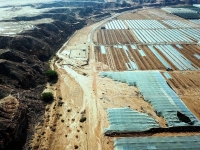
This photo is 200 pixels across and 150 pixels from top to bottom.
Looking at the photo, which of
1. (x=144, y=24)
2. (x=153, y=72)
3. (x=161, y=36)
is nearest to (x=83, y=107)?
(x=153, y=72)

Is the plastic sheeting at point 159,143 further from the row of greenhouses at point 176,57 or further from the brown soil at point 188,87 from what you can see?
the row of greenhouses at point 176,57

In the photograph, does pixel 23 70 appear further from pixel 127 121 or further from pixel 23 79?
pixel 127 121

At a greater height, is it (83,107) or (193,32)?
(193,32)

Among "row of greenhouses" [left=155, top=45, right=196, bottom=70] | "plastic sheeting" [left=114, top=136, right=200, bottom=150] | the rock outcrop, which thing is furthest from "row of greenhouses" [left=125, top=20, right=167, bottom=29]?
A: the rock outcrop

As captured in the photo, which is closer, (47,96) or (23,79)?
(47,96)

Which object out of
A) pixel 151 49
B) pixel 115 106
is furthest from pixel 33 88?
pixel 151 49

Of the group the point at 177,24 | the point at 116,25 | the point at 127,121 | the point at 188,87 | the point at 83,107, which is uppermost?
the point at 177,24

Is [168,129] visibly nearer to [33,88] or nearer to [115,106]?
[115,106]
